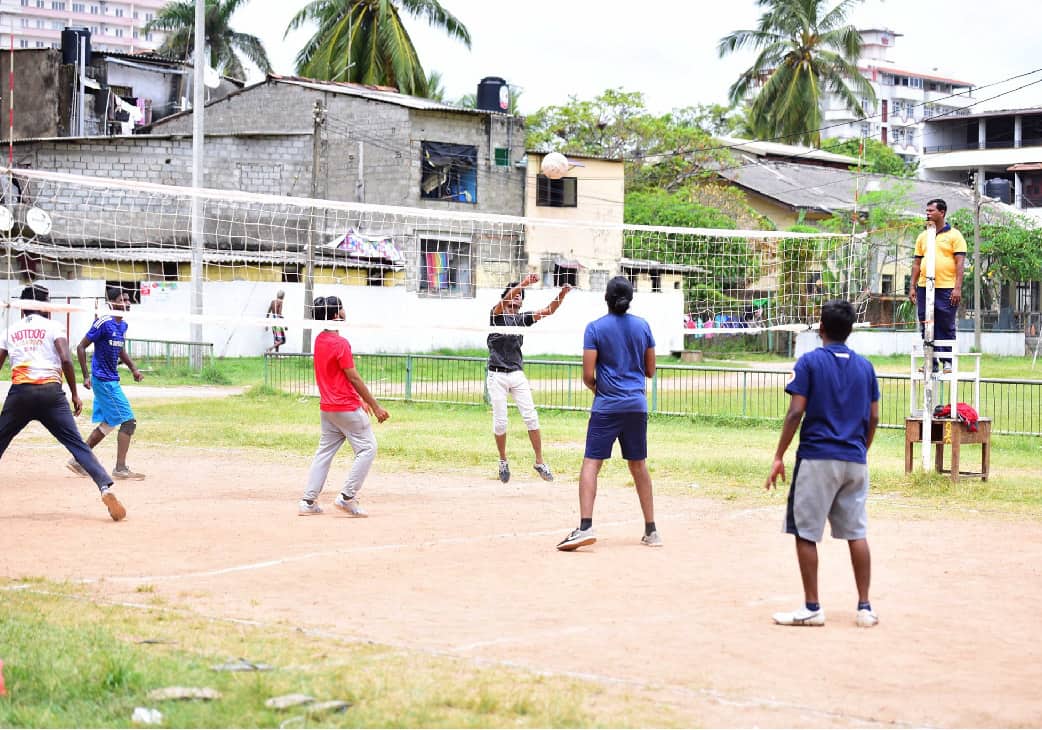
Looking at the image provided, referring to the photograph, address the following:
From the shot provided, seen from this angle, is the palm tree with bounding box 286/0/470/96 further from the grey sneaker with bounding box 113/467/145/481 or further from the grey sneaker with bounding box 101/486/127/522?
the grey sneaker with bounding box 101/486/127/522

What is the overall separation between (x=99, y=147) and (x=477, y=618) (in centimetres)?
3866

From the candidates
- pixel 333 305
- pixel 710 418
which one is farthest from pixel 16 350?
pixel 710 418

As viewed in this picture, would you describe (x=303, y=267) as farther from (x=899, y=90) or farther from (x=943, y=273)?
(x=899, y=90)

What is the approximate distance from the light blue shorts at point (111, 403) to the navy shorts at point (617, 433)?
232 inches

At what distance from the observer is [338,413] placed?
11602mm

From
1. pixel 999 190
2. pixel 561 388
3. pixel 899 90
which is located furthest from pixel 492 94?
pixel 899 90

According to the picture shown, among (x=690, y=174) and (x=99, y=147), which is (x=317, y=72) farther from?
(x=690, y=174)

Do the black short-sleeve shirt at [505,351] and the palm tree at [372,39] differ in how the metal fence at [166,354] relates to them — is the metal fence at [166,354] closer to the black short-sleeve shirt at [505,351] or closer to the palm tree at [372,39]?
the black short-sleeve shirt at [505,351]

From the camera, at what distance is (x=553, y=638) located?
7.00 m

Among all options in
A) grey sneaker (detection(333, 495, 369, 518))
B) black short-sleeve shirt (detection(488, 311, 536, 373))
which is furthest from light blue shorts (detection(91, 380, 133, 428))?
black short-sleeve shirt (detection(488, 311, 536, 373))

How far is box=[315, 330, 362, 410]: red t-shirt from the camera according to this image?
1158 cm

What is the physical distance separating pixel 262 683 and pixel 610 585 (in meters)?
3.27

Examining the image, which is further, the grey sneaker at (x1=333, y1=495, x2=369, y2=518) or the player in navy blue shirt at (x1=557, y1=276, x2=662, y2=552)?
the grey sneaker at (x1=333, y1=495, x2=369, y2=518)

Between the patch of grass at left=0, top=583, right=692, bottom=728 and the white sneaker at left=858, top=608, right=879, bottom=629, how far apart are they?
7.03 feet
